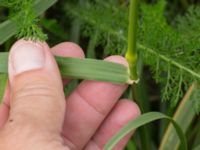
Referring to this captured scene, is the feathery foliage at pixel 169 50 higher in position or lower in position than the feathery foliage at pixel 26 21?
lower

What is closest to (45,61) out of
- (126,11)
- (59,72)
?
(59,72)

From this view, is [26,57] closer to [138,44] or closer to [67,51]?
[67,51]

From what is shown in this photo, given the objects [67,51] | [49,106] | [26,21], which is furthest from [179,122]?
[26,21]

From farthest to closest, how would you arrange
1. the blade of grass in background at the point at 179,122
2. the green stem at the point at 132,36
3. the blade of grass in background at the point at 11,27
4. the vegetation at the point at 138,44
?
the blade of grass in background at the point at 179,122 → the blade of grass in background at the point at 11,27 → the vegetation at the point at 138,44 → the green stem at the point at 132,36

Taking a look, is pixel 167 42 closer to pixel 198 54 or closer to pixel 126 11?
pixel 198 54

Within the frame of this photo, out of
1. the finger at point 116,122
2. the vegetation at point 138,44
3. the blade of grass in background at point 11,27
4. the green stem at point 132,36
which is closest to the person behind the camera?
the green stem at point 132,36

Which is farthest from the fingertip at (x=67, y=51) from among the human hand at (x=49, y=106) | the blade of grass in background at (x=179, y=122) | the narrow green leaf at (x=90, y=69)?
the blade of grass in background at (x=179, y=122)

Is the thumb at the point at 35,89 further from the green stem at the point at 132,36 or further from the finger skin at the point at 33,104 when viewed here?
the green stem at the point at 132,36
